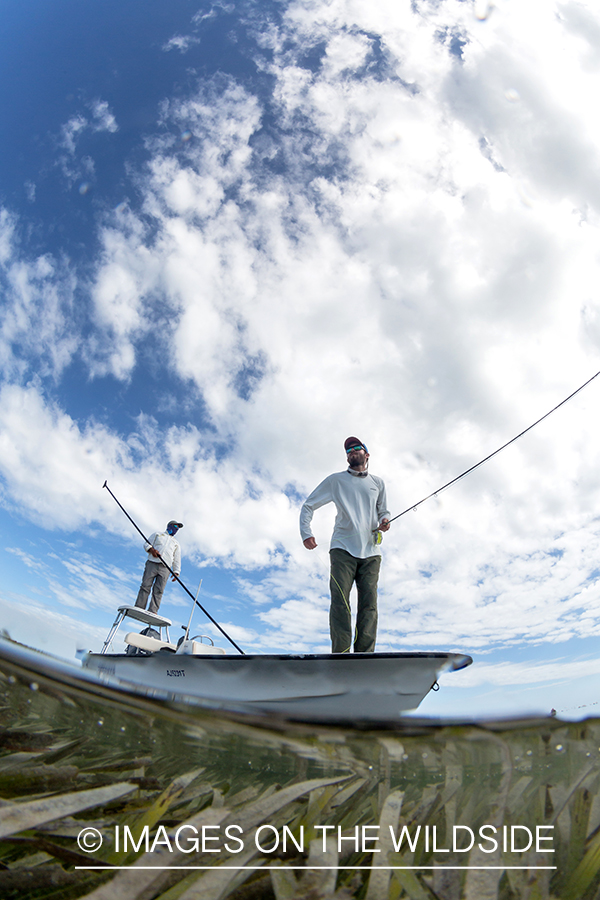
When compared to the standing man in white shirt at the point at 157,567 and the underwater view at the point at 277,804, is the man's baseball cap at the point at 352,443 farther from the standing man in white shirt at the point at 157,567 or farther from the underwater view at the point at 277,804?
the standing man in white shirt at the point at 157,567

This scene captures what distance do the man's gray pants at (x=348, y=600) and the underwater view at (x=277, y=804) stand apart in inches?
92.1

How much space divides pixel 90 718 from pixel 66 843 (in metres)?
0.29

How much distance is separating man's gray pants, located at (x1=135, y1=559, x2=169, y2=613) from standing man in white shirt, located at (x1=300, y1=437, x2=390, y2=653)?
3.66 metres

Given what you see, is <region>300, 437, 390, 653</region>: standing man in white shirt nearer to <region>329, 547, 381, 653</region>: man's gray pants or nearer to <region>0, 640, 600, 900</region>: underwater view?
<region>329, 547, 381, 653</region>: man's gray pants

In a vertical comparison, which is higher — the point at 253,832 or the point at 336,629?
the point at 336,629

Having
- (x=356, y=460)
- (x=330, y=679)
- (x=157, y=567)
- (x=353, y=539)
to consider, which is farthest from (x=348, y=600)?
(x=157, y=567)

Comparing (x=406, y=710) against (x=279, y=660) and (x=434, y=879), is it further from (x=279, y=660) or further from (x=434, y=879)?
(x=434, y=879)

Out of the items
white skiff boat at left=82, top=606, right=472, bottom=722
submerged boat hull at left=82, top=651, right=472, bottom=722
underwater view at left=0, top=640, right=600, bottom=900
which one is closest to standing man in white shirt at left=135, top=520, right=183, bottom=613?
white skiff boat at left=82, top=606, right=472, bottom=722

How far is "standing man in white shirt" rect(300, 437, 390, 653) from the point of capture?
3.05 m

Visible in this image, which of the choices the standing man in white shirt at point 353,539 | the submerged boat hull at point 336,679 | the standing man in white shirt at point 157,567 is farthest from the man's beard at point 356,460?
the standing man in white shirt at point 157,567

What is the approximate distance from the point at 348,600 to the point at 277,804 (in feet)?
8.69

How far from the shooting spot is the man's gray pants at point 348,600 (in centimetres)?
300

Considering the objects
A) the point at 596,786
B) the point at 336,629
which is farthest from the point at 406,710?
the point at 596,786

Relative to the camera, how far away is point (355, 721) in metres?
0.80
